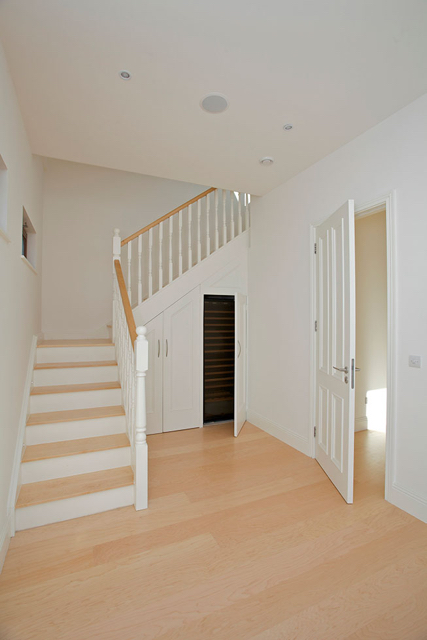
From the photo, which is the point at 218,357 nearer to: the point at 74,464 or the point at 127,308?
the point at 127,308

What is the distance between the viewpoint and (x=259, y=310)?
408 centimetres

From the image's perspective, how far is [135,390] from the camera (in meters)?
2.39

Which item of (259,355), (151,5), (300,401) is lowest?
(300,401)

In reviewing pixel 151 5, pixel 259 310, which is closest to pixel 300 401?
pixel 259 310

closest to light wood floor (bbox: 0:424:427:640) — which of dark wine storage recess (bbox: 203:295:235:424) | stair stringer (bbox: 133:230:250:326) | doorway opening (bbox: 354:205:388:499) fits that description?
doorway opening (bbox: 354:205:388:499)

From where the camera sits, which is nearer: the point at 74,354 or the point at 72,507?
the point at 72,507

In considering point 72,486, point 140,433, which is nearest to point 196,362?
point 140,433

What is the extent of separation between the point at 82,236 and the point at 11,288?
256 cm

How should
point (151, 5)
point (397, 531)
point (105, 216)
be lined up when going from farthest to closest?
point (105, 216) → point (397, 531) → point (151, 5)

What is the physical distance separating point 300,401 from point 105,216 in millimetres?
3713

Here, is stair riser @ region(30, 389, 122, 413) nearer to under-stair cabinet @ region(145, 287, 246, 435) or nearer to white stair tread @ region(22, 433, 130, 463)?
white stair tread @ region(22, 433, 130, 463)

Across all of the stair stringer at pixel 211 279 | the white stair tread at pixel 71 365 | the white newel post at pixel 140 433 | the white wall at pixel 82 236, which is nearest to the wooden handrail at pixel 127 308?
the white newel post at pixel 140 433

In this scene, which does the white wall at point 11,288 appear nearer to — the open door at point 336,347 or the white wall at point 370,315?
the open door at point 336,347

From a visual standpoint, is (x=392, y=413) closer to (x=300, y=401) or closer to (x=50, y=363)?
(x=300, y=401)
